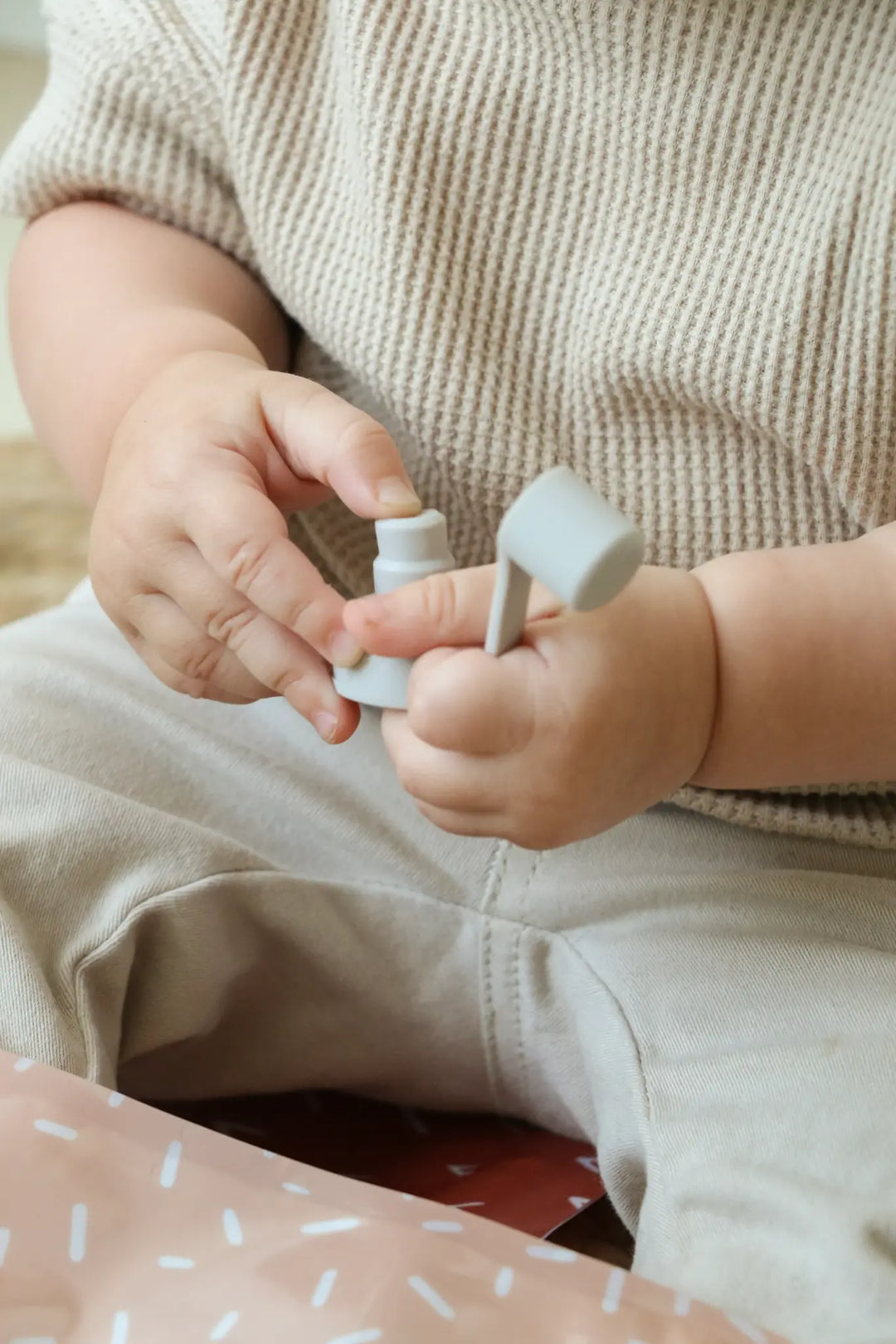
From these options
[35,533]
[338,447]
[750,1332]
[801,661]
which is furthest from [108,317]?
[35,533]

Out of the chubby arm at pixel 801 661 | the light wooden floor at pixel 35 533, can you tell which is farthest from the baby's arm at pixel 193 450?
the light wooden floor at pixel 35 533

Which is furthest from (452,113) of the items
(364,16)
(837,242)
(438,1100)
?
(438,1100)

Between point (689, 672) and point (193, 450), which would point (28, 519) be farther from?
point (689, 672)

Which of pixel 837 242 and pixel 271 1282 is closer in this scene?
pixel 271 1282

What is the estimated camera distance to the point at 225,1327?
0.30 metres

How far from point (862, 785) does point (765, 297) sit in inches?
7.4

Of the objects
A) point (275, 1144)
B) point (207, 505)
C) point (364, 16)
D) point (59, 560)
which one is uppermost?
point (364, 16)

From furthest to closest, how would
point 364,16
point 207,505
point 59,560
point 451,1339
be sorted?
point 59,560
point 364,16
point 207,505
point 451,1339

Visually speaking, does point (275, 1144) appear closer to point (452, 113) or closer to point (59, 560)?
point (452, 113)

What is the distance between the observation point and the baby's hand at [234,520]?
401mm

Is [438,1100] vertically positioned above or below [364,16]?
below

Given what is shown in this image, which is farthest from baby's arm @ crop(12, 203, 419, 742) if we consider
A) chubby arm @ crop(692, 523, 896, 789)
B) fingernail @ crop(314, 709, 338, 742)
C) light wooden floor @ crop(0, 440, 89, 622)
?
light wooden floor @ crop(0, 440, 89, 622)

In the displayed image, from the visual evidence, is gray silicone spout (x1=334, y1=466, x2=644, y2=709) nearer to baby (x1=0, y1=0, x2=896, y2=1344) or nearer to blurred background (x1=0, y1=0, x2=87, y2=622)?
baby (x1=0, y1=0, x2=896, y2=1344)

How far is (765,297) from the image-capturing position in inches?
18.9
